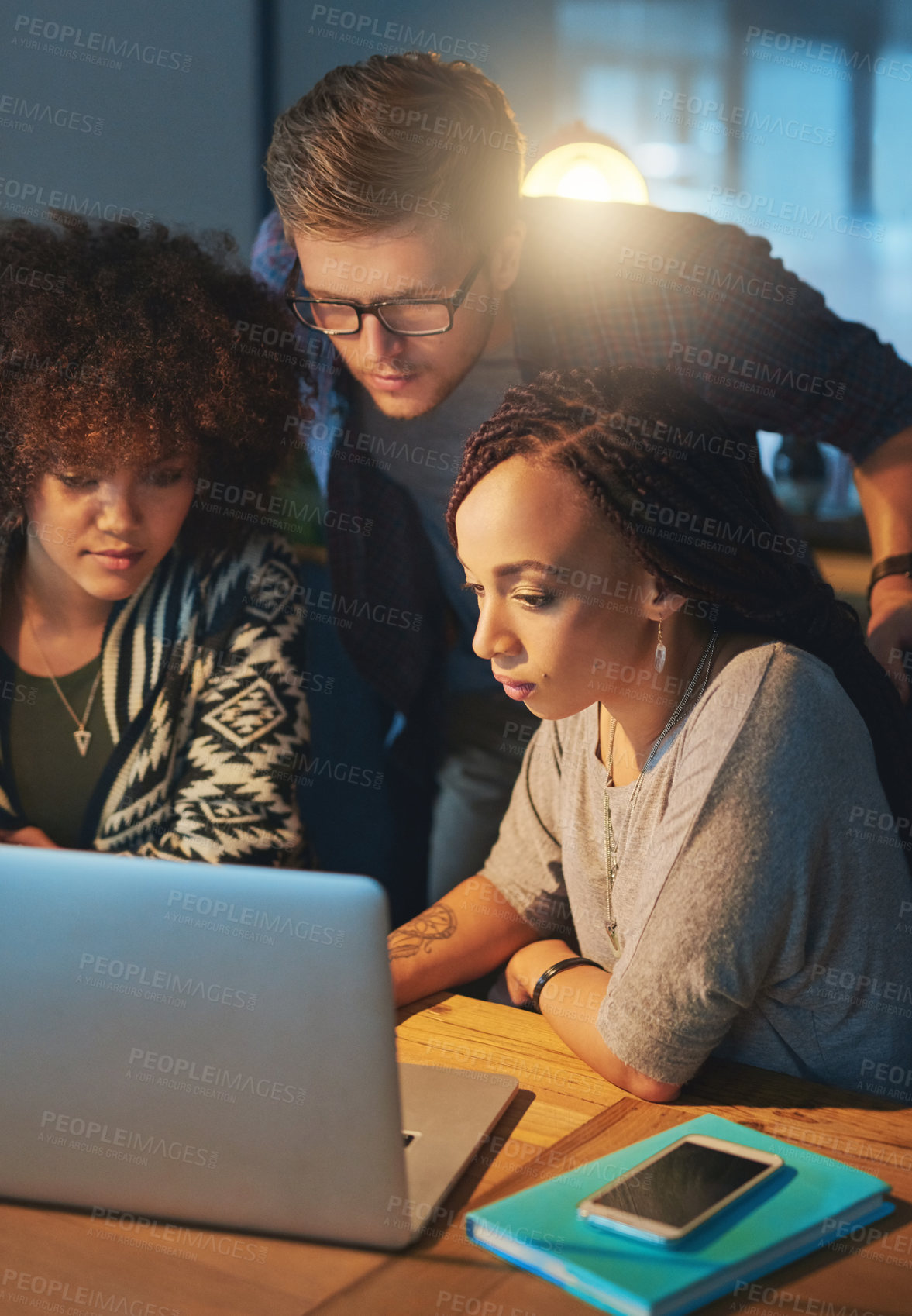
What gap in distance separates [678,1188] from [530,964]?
450 mm

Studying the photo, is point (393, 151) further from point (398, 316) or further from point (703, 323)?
point (703, 323)

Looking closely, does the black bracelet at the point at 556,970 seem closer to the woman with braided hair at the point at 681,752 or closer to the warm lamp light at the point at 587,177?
the woman with braided hair at the point at 681,752

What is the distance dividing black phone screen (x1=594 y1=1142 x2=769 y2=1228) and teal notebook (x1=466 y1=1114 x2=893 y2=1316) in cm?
1

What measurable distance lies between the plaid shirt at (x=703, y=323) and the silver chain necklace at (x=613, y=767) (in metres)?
0.62

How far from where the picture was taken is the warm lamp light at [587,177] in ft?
5.58

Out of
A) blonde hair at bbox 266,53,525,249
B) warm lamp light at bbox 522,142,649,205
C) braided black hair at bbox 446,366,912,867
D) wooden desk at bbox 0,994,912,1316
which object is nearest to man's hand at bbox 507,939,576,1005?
wooden desk at bbox 0,994,912,1316

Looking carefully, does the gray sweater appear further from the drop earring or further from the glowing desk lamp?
the glowing desk lamp

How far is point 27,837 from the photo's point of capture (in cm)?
161

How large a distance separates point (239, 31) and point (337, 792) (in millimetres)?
1557

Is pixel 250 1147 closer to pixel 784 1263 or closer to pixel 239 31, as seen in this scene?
pixel 784 1263

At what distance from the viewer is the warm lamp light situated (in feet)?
5.58

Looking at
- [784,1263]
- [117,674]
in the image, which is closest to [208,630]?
[117,674]

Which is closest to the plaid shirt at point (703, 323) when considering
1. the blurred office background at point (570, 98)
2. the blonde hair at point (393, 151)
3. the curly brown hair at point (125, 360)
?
the blonde hair at point (393, 151)

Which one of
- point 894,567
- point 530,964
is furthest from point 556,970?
point 894,567
